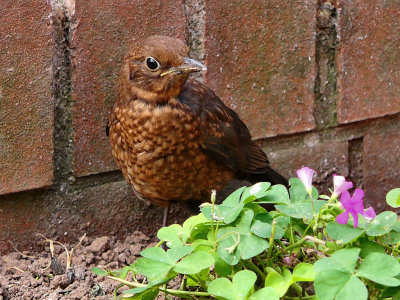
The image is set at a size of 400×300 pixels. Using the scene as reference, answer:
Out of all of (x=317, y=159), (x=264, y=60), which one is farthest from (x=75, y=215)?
(x=317, y=159)

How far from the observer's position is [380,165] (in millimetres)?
3434

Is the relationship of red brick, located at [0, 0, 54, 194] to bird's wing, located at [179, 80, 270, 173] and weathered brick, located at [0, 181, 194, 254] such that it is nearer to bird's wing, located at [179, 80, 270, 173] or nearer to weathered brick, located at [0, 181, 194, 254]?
weathered brick, located at [0, 181, 194, 254]

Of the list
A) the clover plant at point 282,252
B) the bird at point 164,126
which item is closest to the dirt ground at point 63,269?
the bird at point 164,126

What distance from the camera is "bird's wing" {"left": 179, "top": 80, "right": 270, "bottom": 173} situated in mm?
2824

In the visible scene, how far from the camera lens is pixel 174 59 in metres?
2.63

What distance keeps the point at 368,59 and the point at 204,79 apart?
0.72 metres

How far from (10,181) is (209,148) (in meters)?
0.70

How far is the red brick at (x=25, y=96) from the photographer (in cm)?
257

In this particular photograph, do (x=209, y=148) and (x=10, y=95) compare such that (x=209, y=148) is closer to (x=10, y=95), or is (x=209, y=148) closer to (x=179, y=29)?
(x=179, y=29)

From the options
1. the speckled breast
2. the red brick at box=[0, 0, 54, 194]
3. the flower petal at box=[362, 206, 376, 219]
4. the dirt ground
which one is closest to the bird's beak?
the speckled breast

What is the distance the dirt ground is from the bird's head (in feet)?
1.79

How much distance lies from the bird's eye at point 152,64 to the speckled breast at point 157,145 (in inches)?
5.5

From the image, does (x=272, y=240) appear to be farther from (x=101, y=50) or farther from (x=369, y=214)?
(x=101, y=50)

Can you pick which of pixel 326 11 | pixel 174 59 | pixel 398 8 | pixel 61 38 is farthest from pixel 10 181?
pixel 398 8
